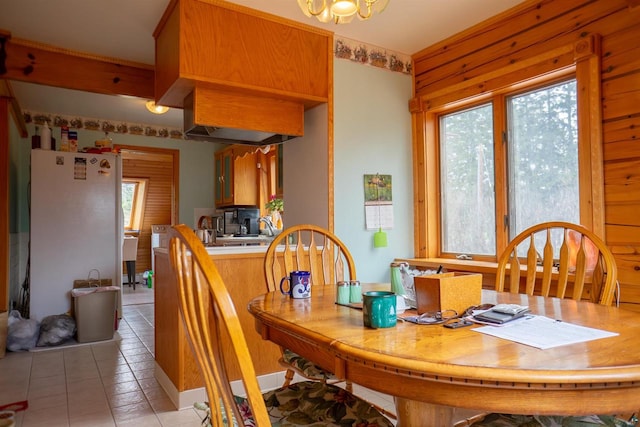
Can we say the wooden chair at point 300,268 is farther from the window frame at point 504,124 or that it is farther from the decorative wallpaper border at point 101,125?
the decorative wallpaper border at point 101,125

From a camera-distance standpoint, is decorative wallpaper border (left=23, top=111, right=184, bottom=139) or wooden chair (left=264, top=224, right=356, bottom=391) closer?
wooden chair (left=264, top=224, right=356, bottom=391)

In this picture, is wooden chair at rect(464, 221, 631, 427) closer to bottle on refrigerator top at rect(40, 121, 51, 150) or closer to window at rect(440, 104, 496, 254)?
window at rect(440, 104, 496, 254)

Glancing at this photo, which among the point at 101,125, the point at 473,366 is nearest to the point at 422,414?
the point at 473,366

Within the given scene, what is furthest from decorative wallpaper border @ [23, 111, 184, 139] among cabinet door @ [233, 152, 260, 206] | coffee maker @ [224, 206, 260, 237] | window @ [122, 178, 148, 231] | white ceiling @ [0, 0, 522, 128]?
white ceiling @ [0, 0, 522, 128]

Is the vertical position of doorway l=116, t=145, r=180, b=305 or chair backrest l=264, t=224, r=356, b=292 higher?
doorway l=116, t=145, r=180, b=305

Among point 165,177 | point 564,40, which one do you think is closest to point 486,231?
point 564,40

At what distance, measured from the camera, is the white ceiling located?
2594 mm

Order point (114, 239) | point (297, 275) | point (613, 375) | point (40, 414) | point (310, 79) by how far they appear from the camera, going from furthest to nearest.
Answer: point (114, 239), point (310, 79), point (40, 414), point (297, 275), point (613, 375)

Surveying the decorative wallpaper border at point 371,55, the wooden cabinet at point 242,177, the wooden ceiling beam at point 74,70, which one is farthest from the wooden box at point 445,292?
the wooden cabinet at point 242,177

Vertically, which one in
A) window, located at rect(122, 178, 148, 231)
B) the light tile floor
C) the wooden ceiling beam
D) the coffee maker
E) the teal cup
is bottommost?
the light tile floor

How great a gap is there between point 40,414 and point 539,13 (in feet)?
12.0

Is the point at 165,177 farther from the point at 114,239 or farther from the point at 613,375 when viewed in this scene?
the point at 613,375

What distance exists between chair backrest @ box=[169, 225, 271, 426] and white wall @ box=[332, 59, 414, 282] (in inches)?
84.3

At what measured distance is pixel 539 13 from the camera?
2.54 meters
